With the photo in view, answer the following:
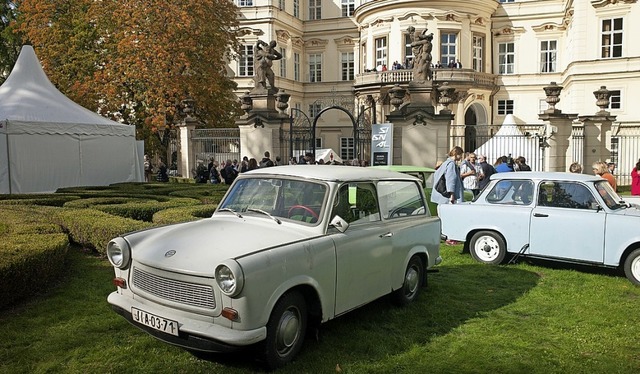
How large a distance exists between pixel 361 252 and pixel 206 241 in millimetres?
1716

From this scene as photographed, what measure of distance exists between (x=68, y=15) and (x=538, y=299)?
28.8 meters

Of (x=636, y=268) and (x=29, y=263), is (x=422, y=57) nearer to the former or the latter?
(x=636, y=268)

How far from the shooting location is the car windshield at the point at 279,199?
5.62 m

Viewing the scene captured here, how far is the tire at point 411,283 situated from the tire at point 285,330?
77.8 inches

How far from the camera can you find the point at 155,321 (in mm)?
4672

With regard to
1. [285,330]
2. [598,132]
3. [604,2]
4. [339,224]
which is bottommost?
[285,330]

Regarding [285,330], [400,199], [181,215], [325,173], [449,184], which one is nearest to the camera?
[285,330]

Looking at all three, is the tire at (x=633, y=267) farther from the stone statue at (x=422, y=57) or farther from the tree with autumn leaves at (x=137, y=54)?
the tree with autumn leaves at (x=137, y=54)

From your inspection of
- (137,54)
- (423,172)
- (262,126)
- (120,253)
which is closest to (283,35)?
(137,54)

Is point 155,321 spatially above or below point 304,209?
below

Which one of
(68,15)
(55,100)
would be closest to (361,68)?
(68,15)

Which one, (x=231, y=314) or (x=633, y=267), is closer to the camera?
(x=231, y=314)

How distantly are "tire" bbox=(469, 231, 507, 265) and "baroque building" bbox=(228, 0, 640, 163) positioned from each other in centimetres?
2457

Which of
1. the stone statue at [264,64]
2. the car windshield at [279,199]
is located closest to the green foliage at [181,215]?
the car windshield at [279,199]
